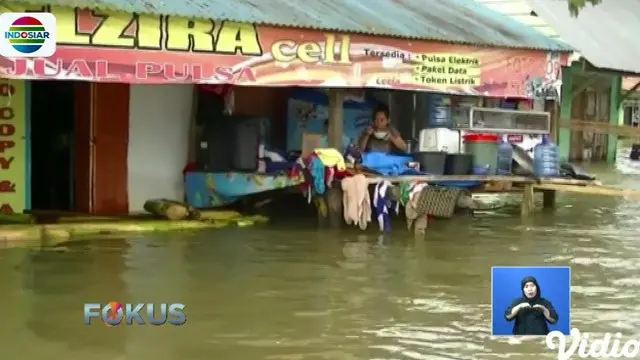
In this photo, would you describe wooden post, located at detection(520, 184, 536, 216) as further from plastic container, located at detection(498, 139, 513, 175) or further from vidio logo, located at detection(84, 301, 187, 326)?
vidio logo, located at detection(84, 301, 187, 326)

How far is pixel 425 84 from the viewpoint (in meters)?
12.9

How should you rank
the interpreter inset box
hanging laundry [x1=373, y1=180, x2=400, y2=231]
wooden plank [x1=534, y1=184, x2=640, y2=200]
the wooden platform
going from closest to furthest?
1. the interpreter inset box
2. hanging laundry [x1=373, y1=180, x2=400, y2=231]
3. wooden plank [x1=534, y1=184, x2=640, y2=200]
4. the wooden platform

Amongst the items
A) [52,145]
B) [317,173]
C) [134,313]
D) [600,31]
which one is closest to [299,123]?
[317,173]

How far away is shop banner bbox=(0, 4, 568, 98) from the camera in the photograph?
10.0 metres

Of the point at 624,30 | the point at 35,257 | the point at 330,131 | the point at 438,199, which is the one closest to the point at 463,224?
the point at 438,199

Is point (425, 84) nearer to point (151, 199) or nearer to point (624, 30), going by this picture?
point (151, 199)

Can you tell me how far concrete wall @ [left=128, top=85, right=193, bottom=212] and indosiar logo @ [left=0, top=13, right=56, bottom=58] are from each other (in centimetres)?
316

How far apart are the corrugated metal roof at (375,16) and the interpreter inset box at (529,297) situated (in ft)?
20.7

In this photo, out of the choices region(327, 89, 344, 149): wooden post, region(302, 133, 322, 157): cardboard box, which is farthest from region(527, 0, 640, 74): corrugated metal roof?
region(327, 89, 344, 149): wooden post

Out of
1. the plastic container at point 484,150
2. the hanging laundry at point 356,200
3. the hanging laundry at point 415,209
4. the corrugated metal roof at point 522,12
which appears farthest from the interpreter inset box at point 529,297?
the corrugated metal roof at point 522,12

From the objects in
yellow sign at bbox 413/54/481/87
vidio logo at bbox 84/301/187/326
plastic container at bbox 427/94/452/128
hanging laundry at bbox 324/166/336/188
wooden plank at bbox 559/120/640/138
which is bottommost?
vidio logo at bbox 84/301/187/326

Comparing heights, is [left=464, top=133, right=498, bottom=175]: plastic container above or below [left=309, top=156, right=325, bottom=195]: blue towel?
above

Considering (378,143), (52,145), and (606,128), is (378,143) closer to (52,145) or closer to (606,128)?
(52,145)

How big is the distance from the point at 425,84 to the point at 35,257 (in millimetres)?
5782
